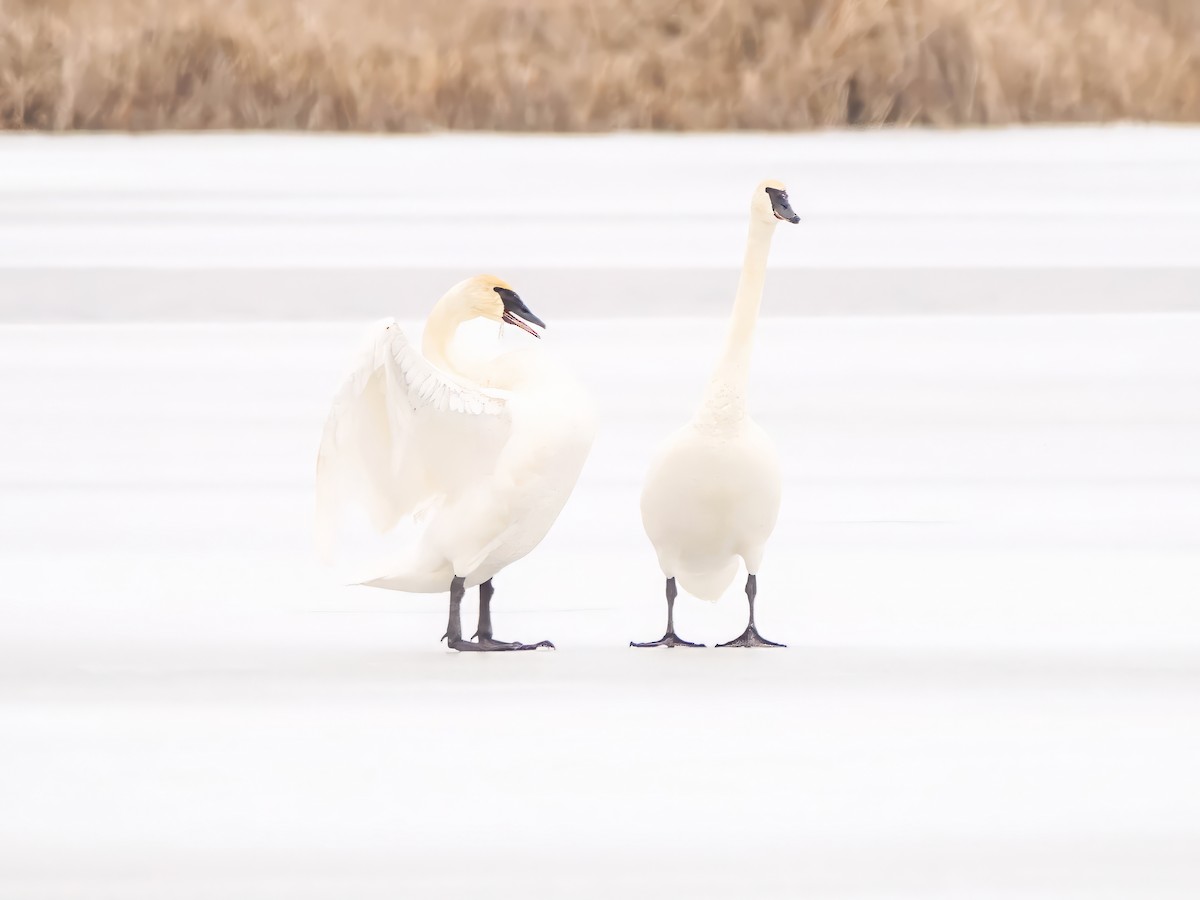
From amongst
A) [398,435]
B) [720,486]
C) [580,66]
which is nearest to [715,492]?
[720,486]

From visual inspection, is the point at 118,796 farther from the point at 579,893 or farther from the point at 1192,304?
the point at 1192,304

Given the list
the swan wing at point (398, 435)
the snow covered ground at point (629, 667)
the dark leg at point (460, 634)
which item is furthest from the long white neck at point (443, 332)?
the snow covered ground at point (629, 667)

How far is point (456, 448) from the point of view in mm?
4484

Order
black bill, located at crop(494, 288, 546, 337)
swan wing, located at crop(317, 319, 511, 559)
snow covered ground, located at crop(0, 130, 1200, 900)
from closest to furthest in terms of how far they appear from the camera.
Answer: snow covered ground, located at crop(0, 130, 1200, 900)
swan wing, located at crop(317, 319, 511, 559)
black bill, located at crop(494, 288, 546, 337)

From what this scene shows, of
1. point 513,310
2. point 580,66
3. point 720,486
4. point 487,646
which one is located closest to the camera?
point 720,486

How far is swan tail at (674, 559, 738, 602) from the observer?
4.65 m

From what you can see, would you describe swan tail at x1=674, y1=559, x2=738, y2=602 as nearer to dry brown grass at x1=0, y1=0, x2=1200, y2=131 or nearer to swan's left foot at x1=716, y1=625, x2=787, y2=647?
swan's left foot at x1=716, y1=625, x2=787, y2=647

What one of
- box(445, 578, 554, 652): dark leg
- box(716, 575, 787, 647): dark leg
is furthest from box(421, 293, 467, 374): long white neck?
box(716, 575, 787, 647): dark leg

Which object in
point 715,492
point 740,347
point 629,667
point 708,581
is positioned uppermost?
point 740,347

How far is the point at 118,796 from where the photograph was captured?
3643mm

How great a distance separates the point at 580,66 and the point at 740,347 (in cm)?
1648

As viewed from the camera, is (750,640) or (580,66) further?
(580,66)

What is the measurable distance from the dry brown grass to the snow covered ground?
11141mm

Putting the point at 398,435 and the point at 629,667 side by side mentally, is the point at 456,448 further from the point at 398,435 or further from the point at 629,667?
the point at 629,667
